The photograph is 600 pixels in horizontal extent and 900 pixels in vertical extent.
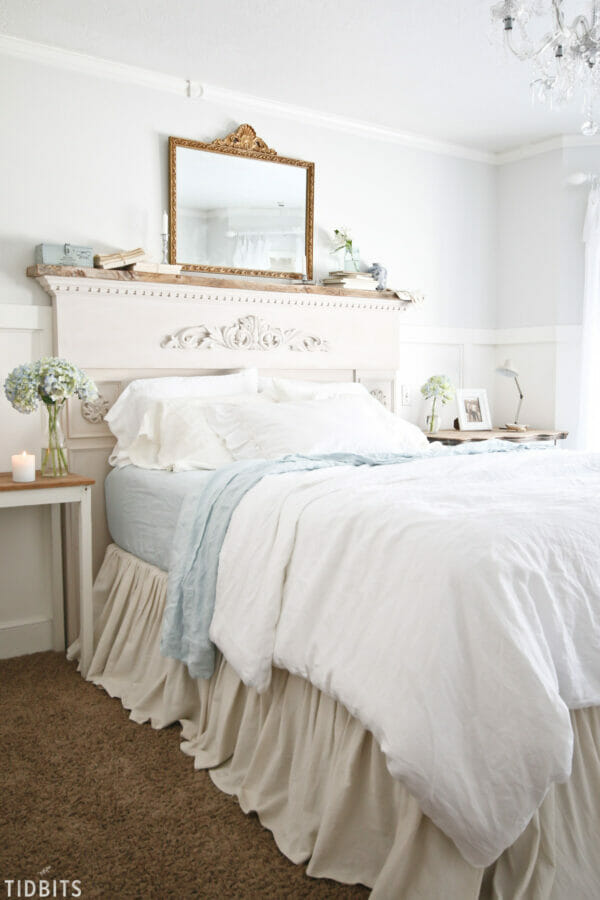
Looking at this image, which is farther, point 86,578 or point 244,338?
point 244,338

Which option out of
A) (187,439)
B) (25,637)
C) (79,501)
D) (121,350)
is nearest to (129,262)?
(121,350)

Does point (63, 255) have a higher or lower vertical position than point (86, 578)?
higher

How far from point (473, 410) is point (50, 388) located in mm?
2801

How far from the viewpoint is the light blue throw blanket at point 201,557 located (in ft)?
7.69

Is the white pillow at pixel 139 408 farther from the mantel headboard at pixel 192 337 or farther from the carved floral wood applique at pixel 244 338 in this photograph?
the carved floral wood applique at pixel 244 338

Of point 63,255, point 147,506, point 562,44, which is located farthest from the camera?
point 63,255

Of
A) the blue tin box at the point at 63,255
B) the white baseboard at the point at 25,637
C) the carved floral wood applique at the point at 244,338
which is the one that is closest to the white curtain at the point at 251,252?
the carved floral wood applique at the point at 244,338

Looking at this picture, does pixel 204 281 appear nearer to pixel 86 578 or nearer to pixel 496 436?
pixel 86 578

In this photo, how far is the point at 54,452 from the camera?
9.73 ft

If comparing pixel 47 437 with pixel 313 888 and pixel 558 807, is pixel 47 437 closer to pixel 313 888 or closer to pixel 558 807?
pixel 313 888

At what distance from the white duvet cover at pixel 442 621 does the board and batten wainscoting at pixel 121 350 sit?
1.34 m

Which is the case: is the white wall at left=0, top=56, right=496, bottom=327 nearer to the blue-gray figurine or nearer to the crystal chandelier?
the blue-gray figurine

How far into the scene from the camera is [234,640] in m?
2.16

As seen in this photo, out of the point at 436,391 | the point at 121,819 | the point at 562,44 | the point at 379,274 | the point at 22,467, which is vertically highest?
the point at 562,44
